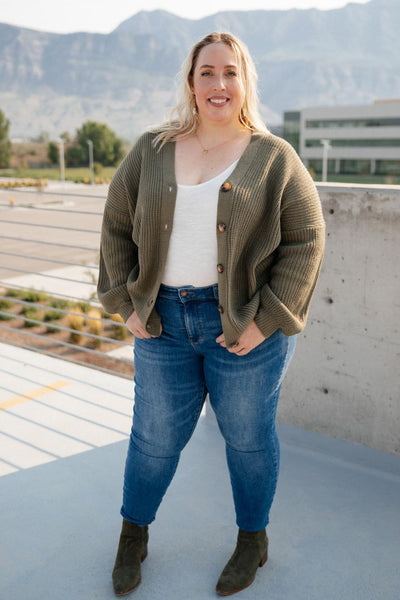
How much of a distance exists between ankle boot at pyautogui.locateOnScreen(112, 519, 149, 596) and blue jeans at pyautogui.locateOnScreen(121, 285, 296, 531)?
4 cm

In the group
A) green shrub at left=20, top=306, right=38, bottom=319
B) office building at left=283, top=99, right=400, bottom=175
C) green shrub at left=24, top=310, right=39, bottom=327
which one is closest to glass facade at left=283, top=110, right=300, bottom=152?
office building at left=283, top=99, right=400, bottom=175

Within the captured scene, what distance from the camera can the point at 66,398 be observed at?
312 cm

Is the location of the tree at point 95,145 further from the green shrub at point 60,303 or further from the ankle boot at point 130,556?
the ankle boot at point 130,556

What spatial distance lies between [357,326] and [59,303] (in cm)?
852

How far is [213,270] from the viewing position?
1487mm

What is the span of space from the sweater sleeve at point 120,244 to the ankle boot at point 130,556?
0.65 meters

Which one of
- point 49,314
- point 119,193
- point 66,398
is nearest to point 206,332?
point 119,193

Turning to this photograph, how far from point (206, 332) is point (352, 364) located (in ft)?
3.34

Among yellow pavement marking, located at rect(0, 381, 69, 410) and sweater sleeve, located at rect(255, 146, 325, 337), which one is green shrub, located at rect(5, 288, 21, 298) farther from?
sweater sleeve, located at rect(255, 146, 325, 337)

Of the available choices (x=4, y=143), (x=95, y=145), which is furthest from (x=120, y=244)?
(x=95, y=145)

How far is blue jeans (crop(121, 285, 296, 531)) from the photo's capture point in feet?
5.09

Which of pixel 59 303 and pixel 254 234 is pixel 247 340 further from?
pixel 59 303

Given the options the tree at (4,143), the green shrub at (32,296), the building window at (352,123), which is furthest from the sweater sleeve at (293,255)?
the tree at (4,143)

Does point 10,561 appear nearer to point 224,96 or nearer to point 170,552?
point 170,552
